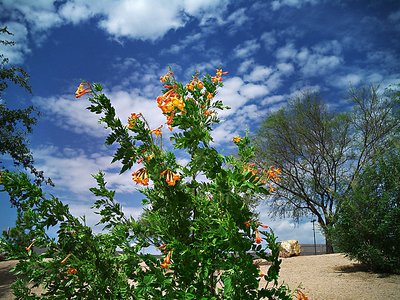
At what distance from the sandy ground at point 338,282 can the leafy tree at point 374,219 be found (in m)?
0.58

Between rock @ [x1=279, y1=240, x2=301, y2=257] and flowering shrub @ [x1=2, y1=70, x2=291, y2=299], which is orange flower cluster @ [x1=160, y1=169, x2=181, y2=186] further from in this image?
rock @ [x1=279, y1=240, x2=301, y2=257]

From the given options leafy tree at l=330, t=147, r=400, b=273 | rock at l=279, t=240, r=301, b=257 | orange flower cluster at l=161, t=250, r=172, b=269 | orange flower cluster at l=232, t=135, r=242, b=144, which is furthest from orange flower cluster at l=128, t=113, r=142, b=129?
rock at l=279, t=240, r=301, b=257

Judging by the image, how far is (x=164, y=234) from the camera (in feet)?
6.64

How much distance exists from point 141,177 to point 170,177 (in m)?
0.29

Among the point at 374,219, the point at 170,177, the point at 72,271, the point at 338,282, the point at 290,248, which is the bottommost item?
the point at 338,282

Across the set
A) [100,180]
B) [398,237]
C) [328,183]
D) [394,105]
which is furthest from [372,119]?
[100,180]

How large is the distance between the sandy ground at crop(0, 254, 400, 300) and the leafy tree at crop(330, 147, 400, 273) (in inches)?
22.7

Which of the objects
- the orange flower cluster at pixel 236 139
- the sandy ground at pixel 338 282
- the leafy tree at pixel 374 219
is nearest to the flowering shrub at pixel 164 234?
the orange flower cluster at pixel 236 139

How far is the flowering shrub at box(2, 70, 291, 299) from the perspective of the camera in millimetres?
1808

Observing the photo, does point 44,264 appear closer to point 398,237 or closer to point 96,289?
point 96,289

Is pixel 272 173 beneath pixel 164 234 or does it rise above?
above

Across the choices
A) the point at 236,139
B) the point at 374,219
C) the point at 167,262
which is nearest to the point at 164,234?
the point at 167,262

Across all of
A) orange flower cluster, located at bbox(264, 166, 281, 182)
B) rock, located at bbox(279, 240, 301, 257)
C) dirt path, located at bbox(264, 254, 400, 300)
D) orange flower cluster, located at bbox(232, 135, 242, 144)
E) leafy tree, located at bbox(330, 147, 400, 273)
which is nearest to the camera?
orange flower cluster, located at bbox(232, 135, 242, 144)

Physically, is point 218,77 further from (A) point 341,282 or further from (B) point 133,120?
(A) point 341,282
